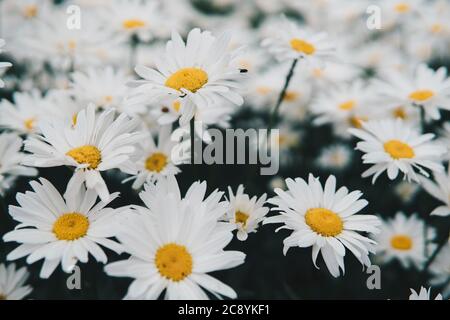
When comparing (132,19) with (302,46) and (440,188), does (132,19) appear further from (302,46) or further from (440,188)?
(440,188)

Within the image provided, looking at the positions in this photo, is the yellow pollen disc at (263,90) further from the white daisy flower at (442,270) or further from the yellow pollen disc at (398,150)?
the white daisy flower at (442,270)

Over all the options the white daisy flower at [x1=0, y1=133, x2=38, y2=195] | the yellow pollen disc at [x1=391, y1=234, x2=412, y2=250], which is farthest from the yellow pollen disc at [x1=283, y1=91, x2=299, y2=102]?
the white daisy flower at [x1=0, y1=133, x2=38, y2=195]

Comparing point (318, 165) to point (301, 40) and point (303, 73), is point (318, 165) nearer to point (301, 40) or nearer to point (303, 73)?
point (303, 73)

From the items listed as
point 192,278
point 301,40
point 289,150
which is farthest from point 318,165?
point 192,278

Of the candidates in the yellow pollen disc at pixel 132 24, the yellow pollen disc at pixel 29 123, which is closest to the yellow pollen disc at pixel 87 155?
the yellow pollen disc at pixel 29 123

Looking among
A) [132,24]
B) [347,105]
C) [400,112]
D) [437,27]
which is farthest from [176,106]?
[437,27]
